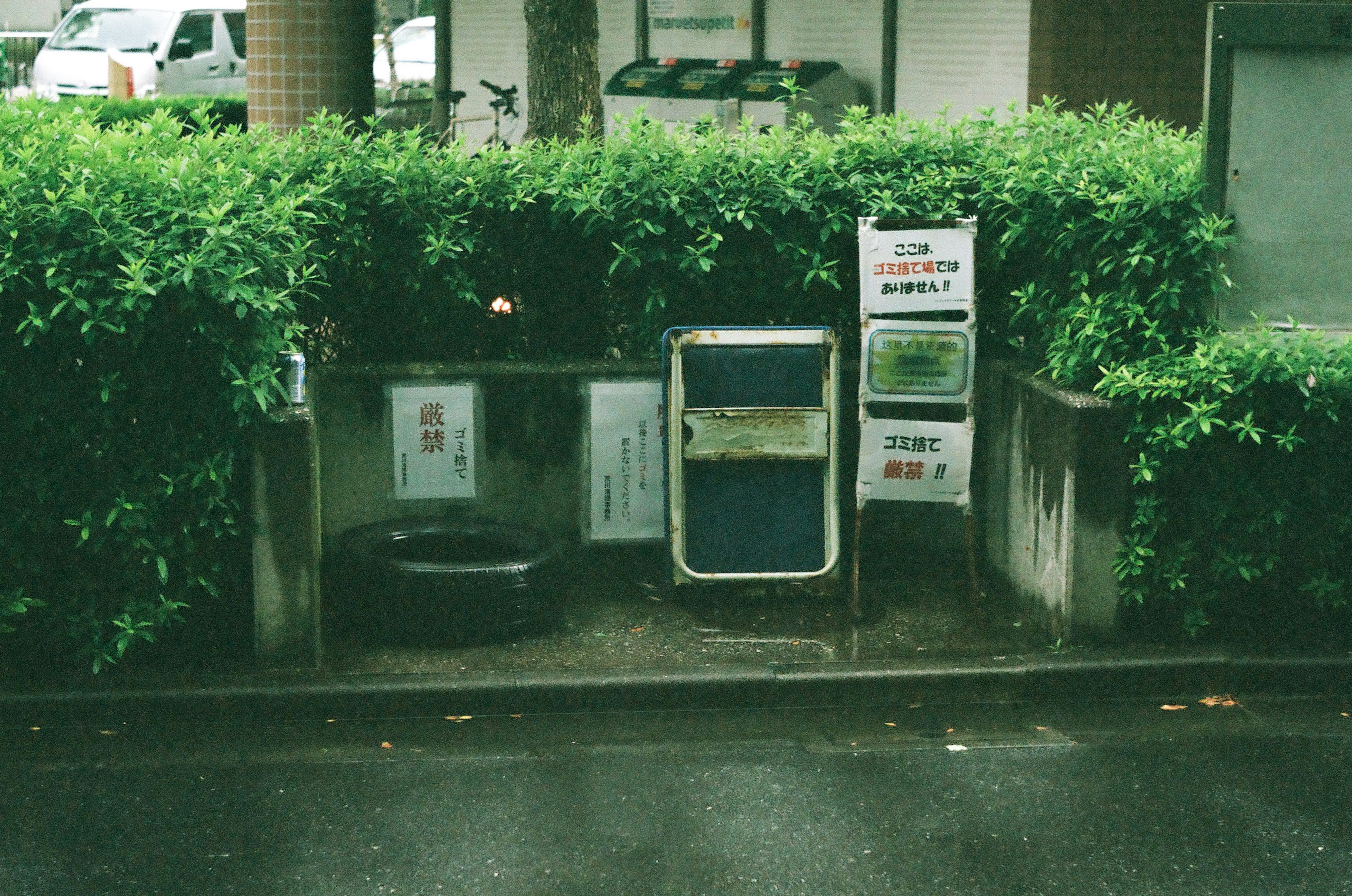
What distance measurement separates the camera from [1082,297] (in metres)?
6.45

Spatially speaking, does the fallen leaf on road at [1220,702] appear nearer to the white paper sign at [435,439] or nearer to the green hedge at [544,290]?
the green hedge at [544,290]

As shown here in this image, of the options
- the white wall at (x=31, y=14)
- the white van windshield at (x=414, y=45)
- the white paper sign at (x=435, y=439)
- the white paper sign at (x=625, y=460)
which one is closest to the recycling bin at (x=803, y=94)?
the white paper sign at (x=625, y=460)

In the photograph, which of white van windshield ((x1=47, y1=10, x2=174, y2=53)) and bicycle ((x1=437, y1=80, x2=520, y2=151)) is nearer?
bicycle ((x1=437, y1=80, x2=520, y2=151))

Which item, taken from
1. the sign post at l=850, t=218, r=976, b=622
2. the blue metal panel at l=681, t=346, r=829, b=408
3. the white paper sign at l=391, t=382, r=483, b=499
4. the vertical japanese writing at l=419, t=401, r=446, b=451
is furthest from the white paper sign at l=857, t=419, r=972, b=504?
the vertical japanese writing at l=419, t=401, r=446, b=451

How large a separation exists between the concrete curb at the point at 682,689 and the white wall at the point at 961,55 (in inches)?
252

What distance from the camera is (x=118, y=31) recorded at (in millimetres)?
23188

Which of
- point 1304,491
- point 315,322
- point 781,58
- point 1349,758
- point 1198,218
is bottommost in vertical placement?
point 1349,758

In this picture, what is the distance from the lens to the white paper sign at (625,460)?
7109 millimetres

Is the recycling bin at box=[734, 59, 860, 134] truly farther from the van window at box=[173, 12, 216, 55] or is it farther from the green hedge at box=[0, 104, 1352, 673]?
the van window at box=[173, 12, 216, 55]

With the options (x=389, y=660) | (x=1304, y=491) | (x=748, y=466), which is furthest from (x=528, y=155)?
(x=1304, y=491)

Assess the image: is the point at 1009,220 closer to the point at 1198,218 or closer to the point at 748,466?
the point at 1198,218

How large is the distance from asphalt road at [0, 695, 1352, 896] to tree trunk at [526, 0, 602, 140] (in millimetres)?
4956

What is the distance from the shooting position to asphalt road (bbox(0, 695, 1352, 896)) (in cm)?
455

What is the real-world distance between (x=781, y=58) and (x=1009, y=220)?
765 cm
